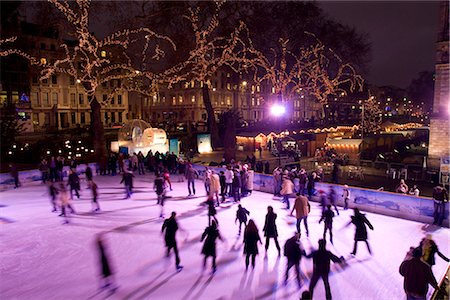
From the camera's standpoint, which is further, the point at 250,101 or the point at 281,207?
the point at 250,101

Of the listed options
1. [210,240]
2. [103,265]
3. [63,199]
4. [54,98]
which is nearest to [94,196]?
[63,199]

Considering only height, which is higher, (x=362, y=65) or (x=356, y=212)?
(x=362, y=65)

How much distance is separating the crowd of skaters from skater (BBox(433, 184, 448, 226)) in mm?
2203

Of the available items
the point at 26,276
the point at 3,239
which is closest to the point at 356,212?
the point at 26,276

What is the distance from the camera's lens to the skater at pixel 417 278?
553 cm

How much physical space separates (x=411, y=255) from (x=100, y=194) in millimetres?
11942

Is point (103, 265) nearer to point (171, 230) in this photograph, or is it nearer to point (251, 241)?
point (171, 230)

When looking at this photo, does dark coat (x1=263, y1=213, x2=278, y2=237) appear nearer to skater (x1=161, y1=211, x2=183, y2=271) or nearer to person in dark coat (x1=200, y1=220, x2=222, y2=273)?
person in dark coat (x1=200, y1=220, x2=222, y2=273)

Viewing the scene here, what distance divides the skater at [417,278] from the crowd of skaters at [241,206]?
0.5 inches

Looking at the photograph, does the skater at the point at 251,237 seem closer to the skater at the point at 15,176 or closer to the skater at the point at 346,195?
the skater at the point at 346,195

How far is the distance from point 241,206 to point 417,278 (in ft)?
16.2

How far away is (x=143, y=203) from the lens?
13.4 metres

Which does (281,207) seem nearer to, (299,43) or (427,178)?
(427,178)

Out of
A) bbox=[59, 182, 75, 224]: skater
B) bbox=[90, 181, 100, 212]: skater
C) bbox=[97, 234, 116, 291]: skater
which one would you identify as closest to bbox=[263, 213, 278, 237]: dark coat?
bbox=[97, 234, 116, 291]: skater
